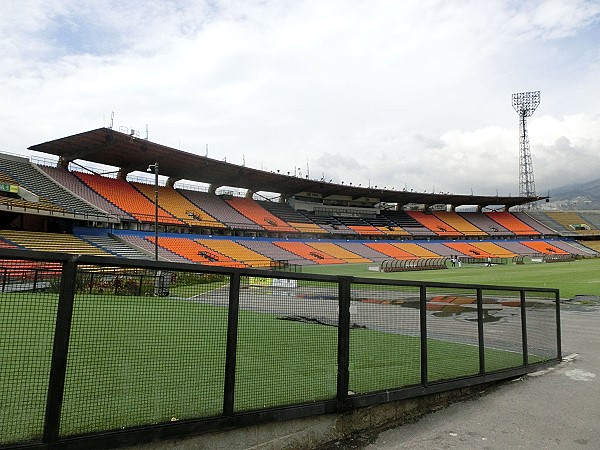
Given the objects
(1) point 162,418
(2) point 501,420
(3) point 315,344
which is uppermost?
(3) point 315,344

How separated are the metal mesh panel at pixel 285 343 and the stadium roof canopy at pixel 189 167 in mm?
34877

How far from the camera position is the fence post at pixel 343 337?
13.7 feet

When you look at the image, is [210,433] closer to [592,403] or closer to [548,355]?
[592,403]

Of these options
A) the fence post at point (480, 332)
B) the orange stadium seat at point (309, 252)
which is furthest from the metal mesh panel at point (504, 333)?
the orange stadium seat at point (309, 252)

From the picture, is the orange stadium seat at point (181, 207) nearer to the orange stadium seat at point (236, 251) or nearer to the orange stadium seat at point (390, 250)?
the orange stadium seat at point (236, 251)

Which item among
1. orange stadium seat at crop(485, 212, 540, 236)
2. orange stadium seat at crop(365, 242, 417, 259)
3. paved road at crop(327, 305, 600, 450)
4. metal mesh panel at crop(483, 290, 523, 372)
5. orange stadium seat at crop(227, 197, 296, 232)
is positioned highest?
orange stadium seat at crop(485, 212, 540, 236)

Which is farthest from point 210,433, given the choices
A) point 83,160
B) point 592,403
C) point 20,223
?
point 83,160

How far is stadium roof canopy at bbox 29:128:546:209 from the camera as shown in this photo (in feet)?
121

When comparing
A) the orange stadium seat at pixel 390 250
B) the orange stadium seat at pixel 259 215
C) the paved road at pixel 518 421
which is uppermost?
the orange stadium seat at pixel 259 215

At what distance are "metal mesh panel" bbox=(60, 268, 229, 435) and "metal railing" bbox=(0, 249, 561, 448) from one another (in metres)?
0.01

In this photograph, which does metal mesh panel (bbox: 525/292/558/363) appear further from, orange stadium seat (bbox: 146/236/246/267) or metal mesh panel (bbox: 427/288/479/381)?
orange stadium seat (bbox: 146/236/246/267)

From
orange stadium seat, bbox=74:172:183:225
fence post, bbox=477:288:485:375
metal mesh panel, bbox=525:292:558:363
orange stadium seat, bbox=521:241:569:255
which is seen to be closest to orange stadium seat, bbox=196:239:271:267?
orange stadium seat, bbox=74:172:183:225

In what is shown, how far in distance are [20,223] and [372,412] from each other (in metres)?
32.7

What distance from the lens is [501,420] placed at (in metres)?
4.59
